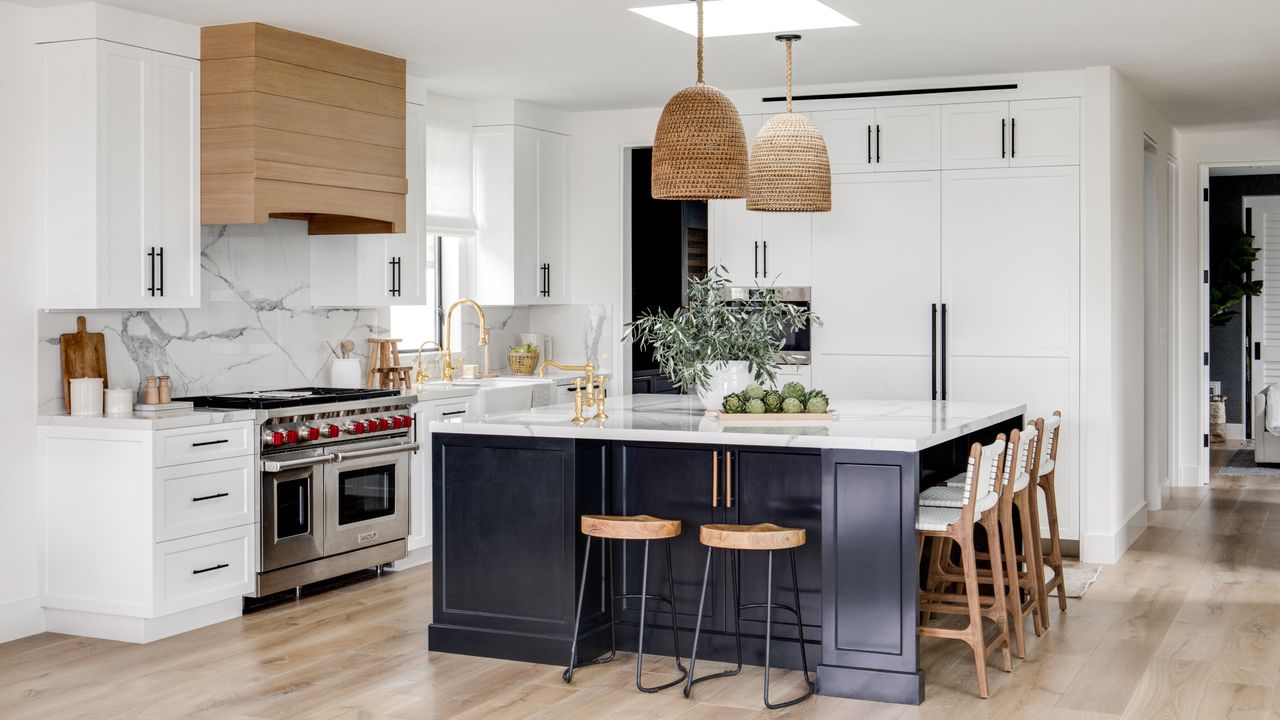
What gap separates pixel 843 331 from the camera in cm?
737

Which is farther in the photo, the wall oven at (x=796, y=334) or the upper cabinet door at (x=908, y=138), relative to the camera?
the wall oven at (x=796, y=334)

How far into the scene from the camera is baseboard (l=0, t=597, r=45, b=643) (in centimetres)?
514

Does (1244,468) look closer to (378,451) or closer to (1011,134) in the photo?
(1011,134)

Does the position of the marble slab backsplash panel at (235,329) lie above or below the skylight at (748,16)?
below

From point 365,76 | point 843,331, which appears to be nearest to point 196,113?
point 365,76

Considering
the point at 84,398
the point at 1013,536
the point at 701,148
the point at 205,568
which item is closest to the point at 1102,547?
the point at 1013,536

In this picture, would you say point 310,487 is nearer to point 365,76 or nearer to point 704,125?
point 365,76

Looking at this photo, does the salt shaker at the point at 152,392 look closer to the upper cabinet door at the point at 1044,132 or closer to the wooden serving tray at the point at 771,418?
the wooden serving tray at the point at 771,418

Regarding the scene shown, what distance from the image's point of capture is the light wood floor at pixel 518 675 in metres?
4.18

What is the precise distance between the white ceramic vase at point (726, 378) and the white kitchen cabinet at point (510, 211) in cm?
287

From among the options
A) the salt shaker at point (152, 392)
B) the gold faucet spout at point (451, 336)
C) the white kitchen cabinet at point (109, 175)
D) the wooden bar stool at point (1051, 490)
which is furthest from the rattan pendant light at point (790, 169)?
the gold faucet spout at point (451, 336)

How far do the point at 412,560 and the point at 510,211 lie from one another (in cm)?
226

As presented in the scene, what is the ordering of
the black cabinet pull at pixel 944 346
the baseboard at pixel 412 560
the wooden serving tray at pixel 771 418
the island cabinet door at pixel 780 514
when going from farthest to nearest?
1. the black cabinet pull at pixel 944 346
2. the baseboard at pixel 412 560
3. the wooden serving tray at pixel 771 418
4. the island cabinet door at pixel 780 514

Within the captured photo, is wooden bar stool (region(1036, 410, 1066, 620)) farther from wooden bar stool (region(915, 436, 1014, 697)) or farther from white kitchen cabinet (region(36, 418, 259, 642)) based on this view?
white kitchen cabinet (region(36, 418, 259, 642))
